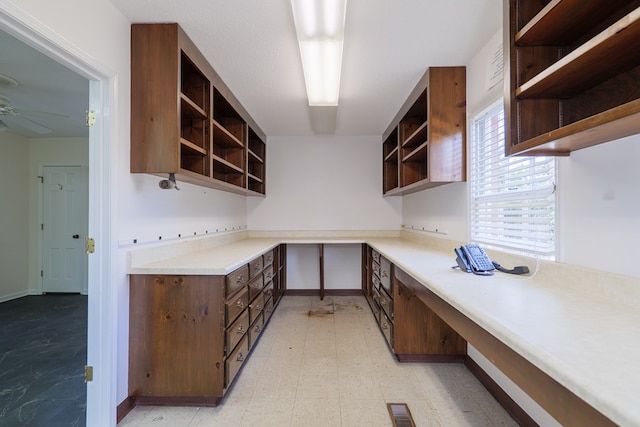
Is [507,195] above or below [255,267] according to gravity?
above

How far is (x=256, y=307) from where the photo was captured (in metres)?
2.52

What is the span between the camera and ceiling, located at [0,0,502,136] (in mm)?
1616

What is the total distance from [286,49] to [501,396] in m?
2.77

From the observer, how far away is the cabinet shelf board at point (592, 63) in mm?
794

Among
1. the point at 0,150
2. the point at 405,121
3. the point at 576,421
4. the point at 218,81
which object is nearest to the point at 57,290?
the point at 0,150

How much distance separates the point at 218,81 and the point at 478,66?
208 cm

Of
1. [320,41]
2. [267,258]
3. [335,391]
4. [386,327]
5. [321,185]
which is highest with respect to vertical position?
[320,41]

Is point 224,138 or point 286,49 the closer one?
point 286,49

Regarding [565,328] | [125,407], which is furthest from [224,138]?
[565,328]

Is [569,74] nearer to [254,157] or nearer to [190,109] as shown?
[190,109]

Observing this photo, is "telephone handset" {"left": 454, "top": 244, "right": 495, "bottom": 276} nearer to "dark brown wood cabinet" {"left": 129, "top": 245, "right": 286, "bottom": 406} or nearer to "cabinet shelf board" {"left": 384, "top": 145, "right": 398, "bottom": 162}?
"dark brown wood cabinet" {"left": 129, "top": 245, "right": 286, "bottom": 406}

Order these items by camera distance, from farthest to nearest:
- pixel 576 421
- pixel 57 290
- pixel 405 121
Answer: pixel 57 290 < pixel 405 121 < pixel 576 421

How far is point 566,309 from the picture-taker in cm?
100

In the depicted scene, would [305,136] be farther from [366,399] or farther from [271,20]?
[366,399]
